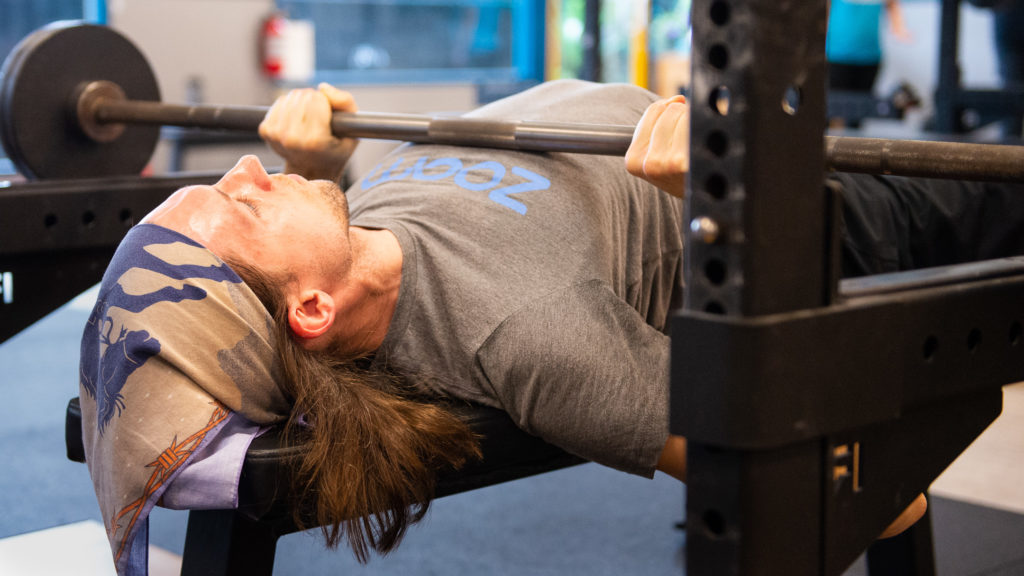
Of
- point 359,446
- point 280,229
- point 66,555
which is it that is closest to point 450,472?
point 359,446

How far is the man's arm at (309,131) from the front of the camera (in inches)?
66.3

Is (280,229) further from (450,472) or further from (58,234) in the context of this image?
(58,234)

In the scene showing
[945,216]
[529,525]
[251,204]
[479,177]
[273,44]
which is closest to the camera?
[251,204]

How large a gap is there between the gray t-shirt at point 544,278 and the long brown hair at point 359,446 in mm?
95

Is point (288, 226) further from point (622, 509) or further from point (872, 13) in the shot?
point (872, 13)

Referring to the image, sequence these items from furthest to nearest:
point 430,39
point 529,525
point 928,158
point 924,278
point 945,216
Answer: point 430,39
point 529,525
point 945,216
point 928,158
point 924,278

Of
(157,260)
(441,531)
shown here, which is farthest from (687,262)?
(441,531)

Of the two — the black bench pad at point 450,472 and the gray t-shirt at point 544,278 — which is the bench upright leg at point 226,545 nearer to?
the black bench pad at point 450,472

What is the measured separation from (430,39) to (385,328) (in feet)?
19.7

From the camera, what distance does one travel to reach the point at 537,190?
4.60 feet

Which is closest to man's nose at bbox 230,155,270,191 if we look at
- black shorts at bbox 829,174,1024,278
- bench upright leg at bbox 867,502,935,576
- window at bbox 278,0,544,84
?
black shorts at bbox 829,174,1024,278

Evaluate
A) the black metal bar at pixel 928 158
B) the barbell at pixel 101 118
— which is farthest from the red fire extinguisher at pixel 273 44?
the black metal bar at pixel 928 158

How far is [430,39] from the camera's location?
7082 millimetres

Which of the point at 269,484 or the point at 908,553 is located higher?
the point at 269,484
